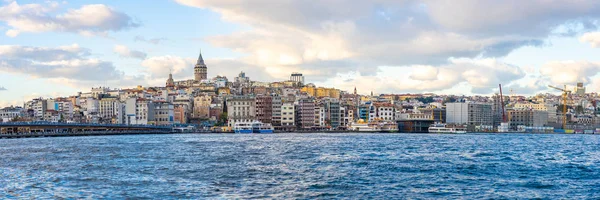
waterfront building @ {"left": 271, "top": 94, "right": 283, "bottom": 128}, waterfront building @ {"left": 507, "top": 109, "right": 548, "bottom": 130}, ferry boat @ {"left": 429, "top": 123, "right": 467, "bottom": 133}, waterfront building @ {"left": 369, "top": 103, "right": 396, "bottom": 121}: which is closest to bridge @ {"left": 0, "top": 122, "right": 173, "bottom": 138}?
waterfront building @ {"left": 271, "top": 94, "right": 283, "bottom": 128}

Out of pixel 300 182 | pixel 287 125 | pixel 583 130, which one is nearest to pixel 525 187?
pixel 300 182

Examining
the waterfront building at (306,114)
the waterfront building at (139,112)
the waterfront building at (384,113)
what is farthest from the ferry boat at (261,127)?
the waterfront building at (384,113)

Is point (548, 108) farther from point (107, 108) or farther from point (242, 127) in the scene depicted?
point (107, 108)

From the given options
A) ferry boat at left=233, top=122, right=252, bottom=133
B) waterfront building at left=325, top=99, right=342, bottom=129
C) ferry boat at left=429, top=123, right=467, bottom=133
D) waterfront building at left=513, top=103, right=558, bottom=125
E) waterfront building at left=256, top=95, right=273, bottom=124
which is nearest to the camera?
ferry boat at left=233, top=122, right=252, bottom=133

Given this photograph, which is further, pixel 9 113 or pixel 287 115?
pixel 9 113

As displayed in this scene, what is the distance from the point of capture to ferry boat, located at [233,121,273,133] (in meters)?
115

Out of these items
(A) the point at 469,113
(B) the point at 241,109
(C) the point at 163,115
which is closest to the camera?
(B) the point at 241,109

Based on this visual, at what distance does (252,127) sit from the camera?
11575cm

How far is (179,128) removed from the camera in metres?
121

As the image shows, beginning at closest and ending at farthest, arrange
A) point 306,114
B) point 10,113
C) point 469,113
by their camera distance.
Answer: point 306,114 < point 469,113 < point 10,113

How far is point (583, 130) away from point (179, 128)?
266 feet

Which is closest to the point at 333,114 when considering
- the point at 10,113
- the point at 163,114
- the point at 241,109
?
the point at 241,109

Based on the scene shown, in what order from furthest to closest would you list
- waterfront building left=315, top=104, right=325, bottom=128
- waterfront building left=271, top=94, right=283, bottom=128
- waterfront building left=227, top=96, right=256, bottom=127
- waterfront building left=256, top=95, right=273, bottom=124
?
waterfront building left=315, top=104, right=325, bottom=128 < waterfront building left=271, top=94, right=283, bottom=128 < waterfront building left=227, top=96, right=256, bottom=127 < waterfront building left=256, top=95, right=273, bottom=124

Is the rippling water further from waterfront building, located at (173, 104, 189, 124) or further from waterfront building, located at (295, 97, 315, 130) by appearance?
waterfront building, located at (173, 104, 189, 124)
